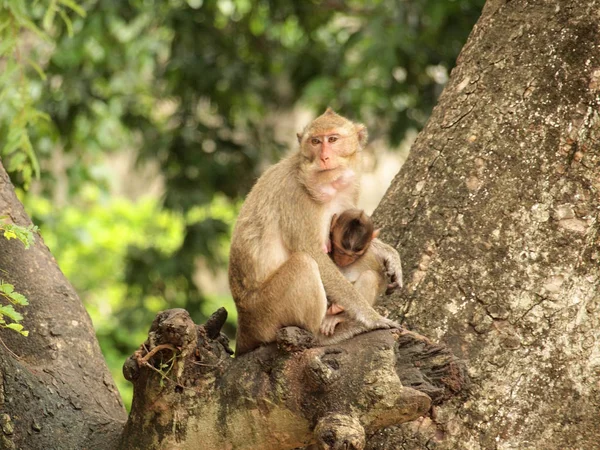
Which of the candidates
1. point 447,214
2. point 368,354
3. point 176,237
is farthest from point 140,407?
point 176,237

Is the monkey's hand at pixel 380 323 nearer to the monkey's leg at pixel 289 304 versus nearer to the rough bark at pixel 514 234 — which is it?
the rough bark at pixel 514 234

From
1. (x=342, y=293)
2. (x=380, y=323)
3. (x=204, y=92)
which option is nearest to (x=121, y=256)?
(x=204, y=92)

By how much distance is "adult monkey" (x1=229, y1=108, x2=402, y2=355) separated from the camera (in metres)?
4.32

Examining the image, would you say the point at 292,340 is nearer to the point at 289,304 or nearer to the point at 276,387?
the point at 276,387

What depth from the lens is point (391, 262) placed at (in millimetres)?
4363

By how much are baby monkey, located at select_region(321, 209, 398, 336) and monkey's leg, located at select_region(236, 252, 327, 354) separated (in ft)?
0.59

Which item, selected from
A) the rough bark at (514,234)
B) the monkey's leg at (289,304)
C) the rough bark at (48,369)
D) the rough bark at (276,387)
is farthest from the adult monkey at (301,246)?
the rough bark at (48,369)

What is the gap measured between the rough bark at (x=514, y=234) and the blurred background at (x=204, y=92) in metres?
3.77

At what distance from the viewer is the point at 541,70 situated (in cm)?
433

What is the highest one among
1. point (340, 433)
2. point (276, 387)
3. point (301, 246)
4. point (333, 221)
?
point (333, 221)

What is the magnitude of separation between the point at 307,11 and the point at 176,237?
602 centimetres

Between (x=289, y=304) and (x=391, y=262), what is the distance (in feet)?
1.73

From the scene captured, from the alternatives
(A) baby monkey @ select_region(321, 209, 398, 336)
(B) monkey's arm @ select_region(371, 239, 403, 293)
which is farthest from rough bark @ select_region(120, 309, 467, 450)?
(A) baby monkey @ select_region(321, 209, 398, 336)

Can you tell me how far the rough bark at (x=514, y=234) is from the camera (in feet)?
12.6
